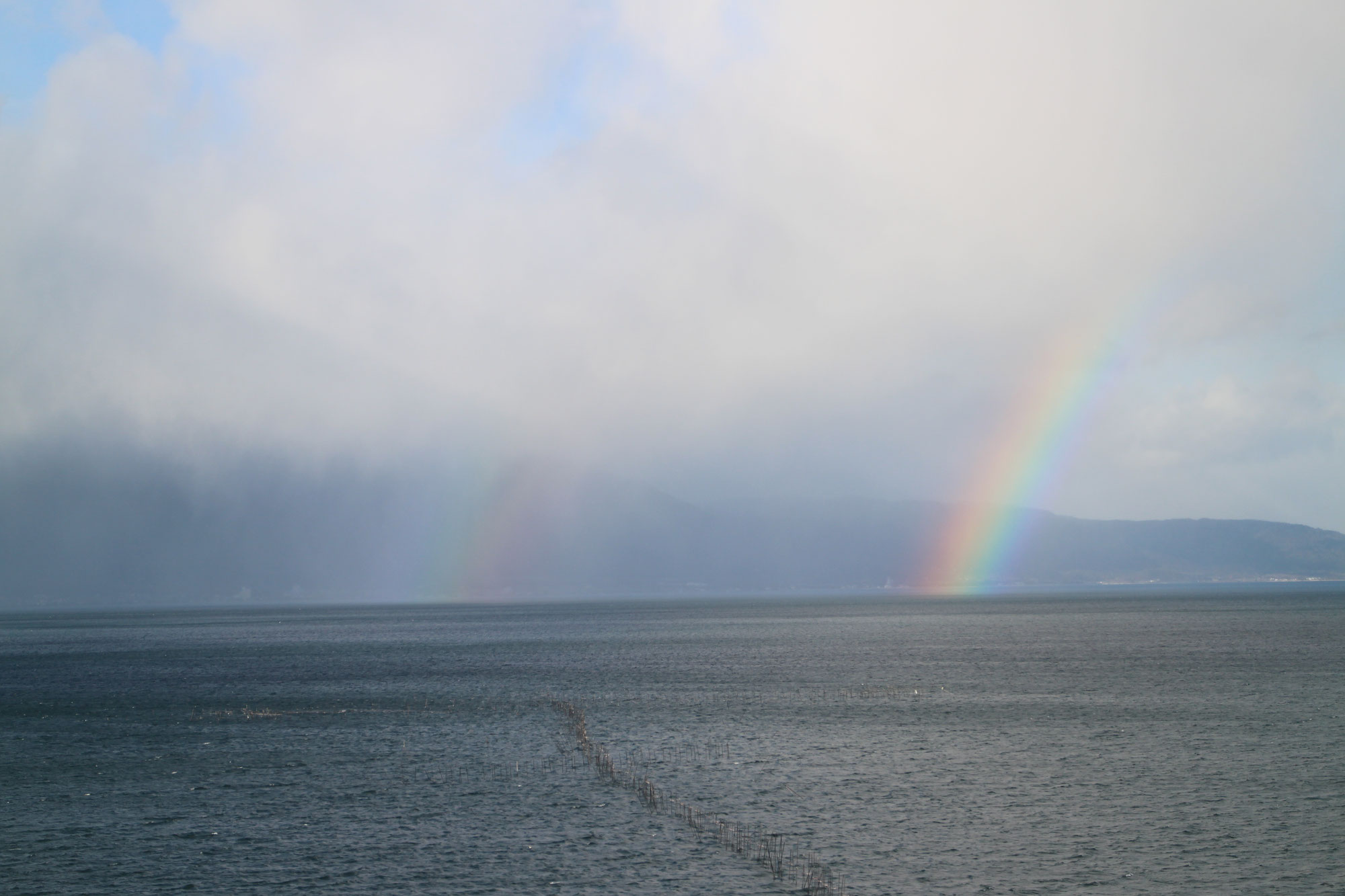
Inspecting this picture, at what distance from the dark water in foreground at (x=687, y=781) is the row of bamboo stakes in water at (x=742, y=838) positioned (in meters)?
0.65

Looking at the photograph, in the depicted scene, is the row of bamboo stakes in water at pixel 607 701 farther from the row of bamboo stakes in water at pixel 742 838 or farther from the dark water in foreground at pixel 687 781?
the row of bamboo stakes in water at pixel 742 838

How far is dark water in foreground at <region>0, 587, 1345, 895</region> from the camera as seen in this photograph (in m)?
31.2

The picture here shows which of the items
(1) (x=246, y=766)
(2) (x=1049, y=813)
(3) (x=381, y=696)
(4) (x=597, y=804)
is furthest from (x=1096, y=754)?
(3) (x=381, y=696)

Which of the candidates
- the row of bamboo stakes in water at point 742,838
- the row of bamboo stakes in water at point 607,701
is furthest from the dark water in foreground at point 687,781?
the row of bamboo stakes in water at point 742,838

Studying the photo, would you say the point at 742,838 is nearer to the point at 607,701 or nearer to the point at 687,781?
the point at 687,781

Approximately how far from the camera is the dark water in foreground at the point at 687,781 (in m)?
31.2

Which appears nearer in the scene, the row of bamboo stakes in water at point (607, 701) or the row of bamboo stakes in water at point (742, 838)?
the row of bamboo stakes in water at point (742, 838)

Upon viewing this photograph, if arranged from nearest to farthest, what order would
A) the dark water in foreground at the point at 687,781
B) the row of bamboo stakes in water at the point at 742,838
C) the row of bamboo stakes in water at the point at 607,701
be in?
1. the row of bamboo stakes in water at the point at 742,838
2. the dark water in foreground at the point at 687,781
3. the row of bamboo stakes in water at the point at 607,701

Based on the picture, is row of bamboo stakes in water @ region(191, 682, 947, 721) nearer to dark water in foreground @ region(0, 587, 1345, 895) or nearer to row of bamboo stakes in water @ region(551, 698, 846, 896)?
dark water in foreground @ region(0, 587, 1345, 895)

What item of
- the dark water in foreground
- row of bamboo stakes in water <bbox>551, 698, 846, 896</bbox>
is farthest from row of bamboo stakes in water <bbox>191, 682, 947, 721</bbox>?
row of bamboo stakes in water <bbox>551, 698, 846, 896</bbox>

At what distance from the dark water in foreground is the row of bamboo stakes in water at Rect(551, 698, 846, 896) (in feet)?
2.13

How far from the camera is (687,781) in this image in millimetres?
43938

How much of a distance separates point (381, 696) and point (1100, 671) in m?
63.7

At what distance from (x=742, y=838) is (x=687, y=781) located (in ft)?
32.0
